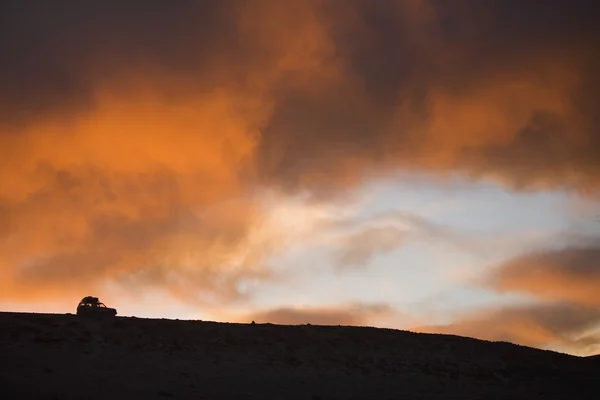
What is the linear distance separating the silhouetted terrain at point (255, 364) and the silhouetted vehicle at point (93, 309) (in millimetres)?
1468

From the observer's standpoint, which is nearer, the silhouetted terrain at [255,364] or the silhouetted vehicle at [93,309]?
the silhouetted terrain at [255,364]

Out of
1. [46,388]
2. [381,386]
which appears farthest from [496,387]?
[46,388]

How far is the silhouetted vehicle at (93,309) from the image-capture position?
4806 cm

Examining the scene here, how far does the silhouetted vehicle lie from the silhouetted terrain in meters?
1.47

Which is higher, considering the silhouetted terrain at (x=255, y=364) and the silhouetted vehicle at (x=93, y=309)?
the silhouetted vehicle at (x=93, y=309)

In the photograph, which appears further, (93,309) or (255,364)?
(93,309)

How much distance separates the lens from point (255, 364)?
148ft

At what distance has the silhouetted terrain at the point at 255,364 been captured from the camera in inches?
1535

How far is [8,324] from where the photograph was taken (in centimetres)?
4369

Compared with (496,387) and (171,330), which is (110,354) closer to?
(171,330)

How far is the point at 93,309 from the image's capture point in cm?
5112

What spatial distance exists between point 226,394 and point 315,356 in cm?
1007

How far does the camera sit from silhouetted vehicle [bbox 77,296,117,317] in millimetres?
48062

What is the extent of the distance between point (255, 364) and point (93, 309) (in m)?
14.4
